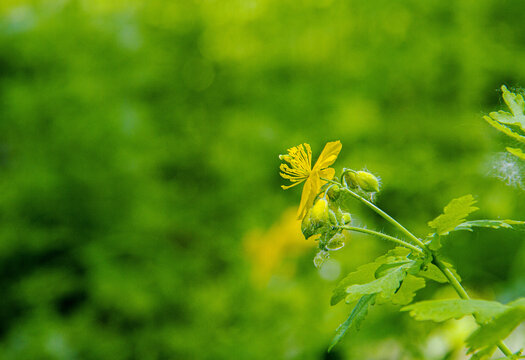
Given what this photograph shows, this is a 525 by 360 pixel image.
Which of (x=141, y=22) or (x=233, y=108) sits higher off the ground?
(x=141, y=22)

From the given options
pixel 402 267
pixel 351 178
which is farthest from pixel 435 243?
pixel 351 178

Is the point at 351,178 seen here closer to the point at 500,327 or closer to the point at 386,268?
the point at 386,268

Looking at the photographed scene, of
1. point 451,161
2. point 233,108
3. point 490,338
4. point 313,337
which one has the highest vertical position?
point 233,108

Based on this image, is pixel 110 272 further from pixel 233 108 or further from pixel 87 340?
pixel 233 108

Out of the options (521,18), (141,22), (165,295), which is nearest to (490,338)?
(165,295)

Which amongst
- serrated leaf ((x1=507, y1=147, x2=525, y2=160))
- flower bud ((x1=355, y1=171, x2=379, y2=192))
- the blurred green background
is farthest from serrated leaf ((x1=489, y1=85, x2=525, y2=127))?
the blurred green background

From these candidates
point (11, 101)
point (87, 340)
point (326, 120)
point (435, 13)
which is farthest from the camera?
point (435, 13)
